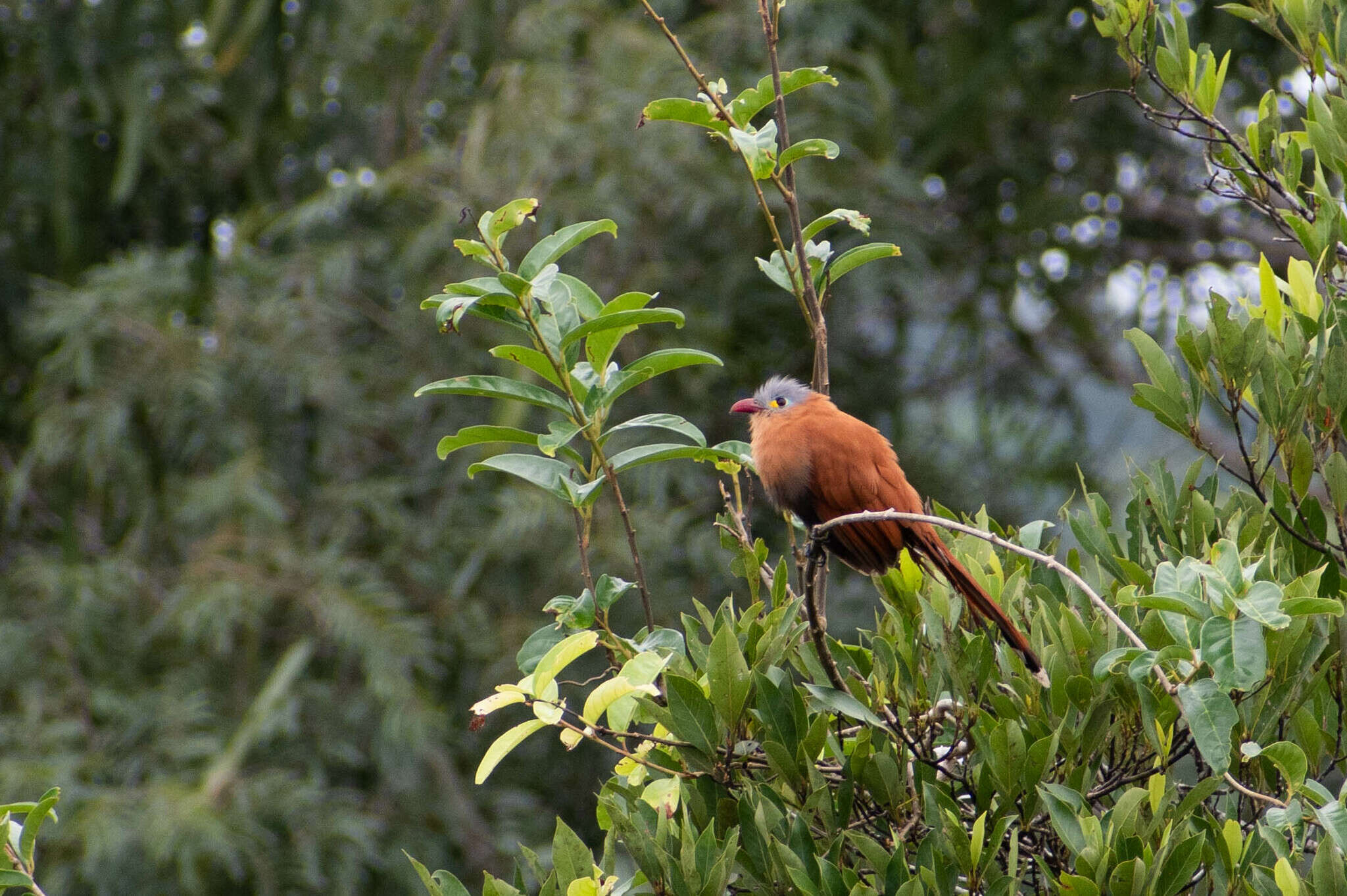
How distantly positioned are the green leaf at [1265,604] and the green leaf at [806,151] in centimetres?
81

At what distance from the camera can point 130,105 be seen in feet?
21.4

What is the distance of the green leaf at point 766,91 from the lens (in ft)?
6.12

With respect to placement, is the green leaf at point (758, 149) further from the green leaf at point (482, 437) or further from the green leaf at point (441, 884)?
the green leaf at point (441, 884)

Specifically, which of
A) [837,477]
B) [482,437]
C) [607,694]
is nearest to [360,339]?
[837,477]

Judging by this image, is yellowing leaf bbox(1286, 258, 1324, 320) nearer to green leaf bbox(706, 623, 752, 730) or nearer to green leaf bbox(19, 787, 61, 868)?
green leaf bbox(706, 623, 752, 730)

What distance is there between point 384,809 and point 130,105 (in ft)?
12.1

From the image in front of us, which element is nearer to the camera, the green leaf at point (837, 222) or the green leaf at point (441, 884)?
the green leaf at point (441, 884)

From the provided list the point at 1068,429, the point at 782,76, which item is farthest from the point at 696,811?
the point at 1068,429

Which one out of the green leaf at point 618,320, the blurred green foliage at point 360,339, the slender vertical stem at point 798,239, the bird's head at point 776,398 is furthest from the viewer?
the blurred green foliage at point 360,339

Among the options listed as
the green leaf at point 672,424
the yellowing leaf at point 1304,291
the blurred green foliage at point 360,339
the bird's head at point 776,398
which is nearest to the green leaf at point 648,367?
the green leaf at point 672,424

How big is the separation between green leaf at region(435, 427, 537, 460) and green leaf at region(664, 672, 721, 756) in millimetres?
400

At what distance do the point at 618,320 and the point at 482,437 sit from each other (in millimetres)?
289

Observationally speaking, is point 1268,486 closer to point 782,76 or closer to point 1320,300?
point 1320,300

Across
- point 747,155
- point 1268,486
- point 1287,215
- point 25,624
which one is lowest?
point 25,624
